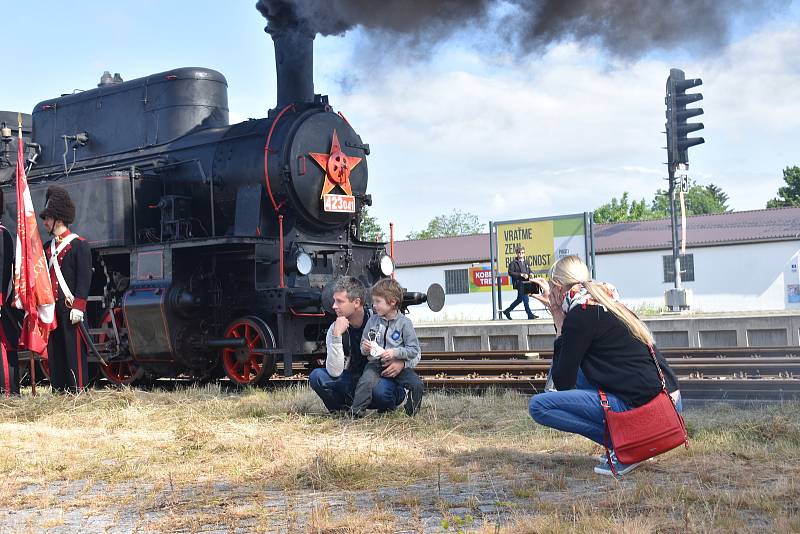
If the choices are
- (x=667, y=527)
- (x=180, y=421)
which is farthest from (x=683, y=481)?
(x=180, y=421)

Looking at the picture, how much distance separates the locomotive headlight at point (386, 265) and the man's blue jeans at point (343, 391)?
Result: 4454mm

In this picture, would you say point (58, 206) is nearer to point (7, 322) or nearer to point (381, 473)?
point (7, 322)

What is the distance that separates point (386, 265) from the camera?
472 inches

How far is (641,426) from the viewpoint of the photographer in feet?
16.0

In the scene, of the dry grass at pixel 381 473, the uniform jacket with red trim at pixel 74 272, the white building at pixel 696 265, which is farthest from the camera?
the white building at pixel 696 265

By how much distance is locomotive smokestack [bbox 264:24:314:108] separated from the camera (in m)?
11.1

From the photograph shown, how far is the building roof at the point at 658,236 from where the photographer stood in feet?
122

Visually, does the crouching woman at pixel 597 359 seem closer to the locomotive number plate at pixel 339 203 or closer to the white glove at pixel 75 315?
the white glove at pixel 75 315

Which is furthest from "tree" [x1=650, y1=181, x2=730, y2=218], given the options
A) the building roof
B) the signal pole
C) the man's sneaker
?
the man's sneaker

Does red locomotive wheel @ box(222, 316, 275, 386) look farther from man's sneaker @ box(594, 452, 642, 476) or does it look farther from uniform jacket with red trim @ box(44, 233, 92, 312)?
man's sneaker @ box(594, 452, 642, 476)

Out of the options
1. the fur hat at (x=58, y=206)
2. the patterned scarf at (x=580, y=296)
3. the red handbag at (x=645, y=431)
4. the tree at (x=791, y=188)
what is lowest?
the red handbag at (x=645, y=431)

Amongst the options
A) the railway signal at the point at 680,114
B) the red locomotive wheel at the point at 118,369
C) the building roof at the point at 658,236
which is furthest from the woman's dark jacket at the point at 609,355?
the building roof at the point at 658,236

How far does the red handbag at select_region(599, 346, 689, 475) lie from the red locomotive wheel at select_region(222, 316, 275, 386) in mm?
5670

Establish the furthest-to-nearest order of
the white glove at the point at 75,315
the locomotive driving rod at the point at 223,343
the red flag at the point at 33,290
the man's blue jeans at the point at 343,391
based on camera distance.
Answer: the locomotive driving rod at the point at 223,343
the white glove at the point at 75,315
the red flag at the point at 33,290
the man's blue jeans at the point at 343,391
